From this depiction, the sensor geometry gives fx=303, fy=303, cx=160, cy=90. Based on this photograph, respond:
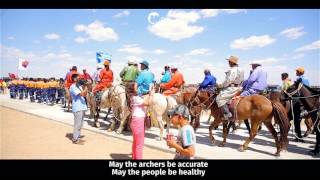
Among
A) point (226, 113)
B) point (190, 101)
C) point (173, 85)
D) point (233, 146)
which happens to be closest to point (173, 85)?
point (173, 85)

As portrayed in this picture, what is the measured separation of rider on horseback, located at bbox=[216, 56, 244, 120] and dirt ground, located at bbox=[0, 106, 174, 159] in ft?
8.15

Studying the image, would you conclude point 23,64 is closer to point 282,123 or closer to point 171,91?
point 171,91

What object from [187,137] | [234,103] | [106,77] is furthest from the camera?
[106,77]

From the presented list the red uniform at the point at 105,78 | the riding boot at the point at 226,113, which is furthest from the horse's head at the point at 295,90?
the red uniform at the point at 105,78

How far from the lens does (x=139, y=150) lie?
664 centimetres

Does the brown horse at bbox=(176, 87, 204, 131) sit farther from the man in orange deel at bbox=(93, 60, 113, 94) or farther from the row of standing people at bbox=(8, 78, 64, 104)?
the row of standing people at bbox=(8, 78, 64, 104)

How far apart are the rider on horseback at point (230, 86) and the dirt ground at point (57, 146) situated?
2.48 m

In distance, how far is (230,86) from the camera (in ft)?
31.8

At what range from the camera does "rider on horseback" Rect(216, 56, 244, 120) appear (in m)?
9.62

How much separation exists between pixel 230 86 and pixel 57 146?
5616 mm

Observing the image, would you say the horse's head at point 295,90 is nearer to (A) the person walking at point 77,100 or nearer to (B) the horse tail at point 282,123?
(B) the horse tail at point 282,123

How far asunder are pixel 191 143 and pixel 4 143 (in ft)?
22.3
